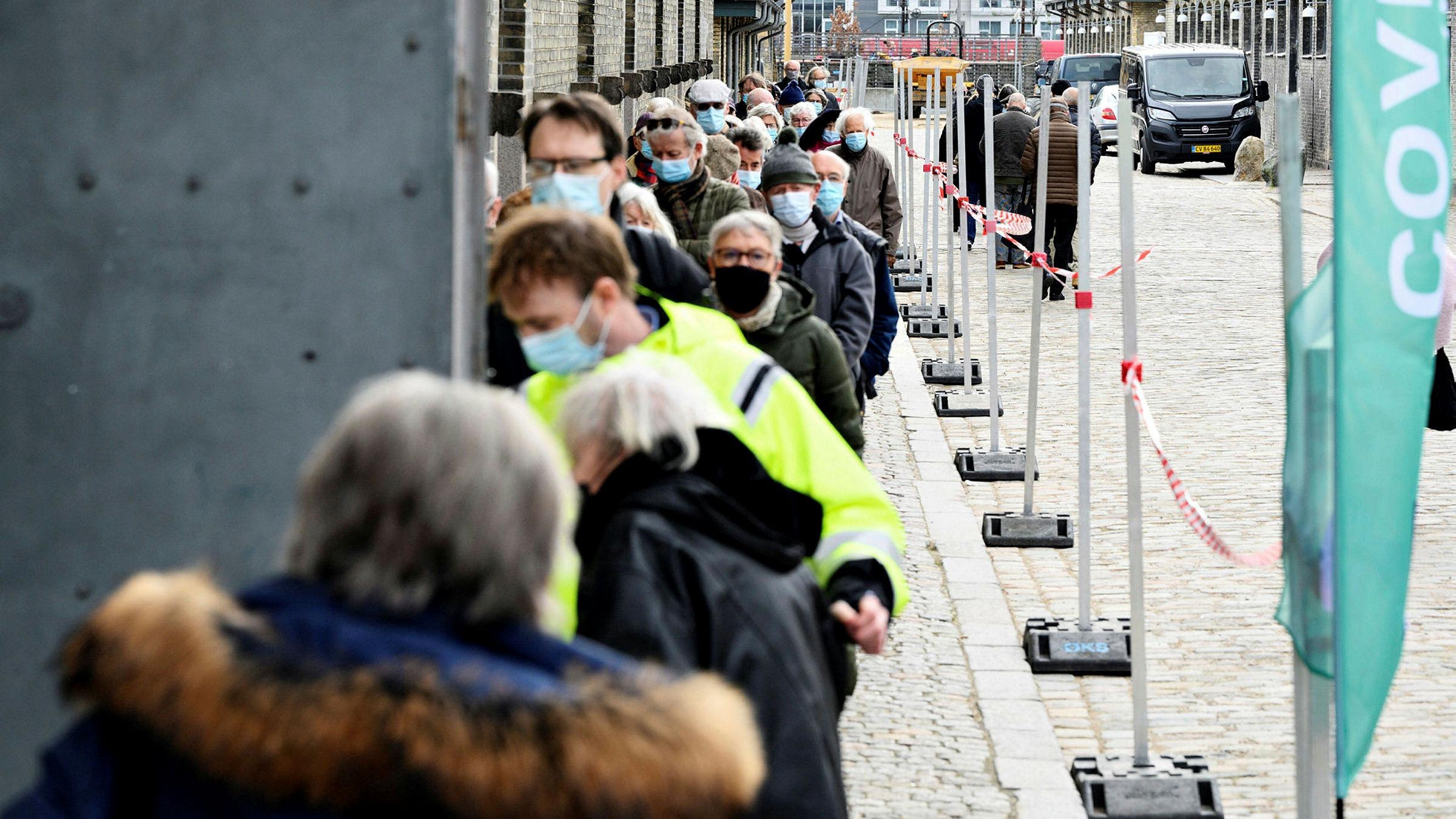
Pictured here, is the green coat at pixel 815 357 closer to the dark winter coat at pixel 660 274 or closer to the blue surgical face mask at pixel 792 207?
the dark winter coat at pixel 660 274

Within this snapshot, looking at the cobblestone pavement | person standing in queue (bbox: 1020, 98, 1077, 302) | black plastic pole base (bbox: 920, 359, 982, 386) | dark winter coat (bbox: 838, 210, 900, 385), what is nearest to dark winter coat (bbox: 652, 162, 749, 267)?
dark winter coat (bbox: 838, 210, 900, 385)

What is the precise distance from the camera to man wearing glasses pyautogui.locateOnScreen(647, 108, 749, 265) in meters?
7.27

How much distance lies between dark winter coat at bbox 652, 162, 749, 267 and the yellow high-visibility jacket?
3.60 metres

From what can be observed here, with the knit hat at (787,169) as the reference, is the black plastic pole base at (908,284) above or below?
below

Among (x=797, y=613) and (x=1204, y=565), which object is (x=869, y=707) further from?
(x=797, y=613)

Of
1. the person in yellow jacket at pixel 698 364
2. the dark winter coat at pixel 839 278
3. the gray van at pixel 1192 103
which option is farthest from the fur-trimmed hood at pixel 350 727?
the gray van at pixel 1192 103

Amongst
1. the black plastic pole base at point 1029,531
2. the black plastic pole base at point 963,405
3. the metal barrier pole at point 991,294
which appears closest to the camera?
the black plastic pole base at point 1029,531

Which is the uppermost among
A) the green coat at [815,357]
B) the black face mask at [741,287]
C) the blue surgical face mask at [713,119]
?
the blue surgical face mask at [713,119]

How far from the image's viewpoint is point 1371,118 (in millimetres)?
3758

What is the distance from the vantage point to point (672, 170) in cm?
727

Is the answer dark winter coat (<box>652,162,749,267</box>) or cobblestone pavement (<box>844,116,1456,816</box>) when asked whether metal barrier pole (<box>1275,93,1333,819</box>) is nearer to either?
cobblestone pavement (<box>844,116,1456,816</box>)

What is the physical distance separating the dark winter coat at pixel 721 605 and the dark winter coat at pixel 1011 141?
17335 mm

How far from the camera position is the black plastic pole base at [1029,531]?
917cm

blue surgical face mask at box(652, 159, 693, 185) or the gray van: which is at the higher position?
the gray van
